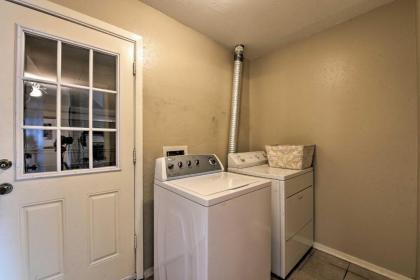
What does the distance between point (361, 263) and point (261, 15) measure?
247cm

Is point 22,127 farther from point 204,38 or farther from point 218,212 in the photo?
point 204,38

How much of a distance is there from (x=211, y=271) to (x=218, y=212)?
12.5 inches

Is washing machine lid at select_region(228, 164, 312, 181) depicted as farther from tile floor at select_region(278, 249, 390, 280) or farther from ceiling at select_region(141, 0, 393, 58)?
ceiling at select_region(141, 0, 393, 58)

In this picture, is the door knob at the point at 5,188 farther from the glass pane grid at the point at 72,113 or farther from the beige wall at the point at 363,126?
the beige wall at the point at 363,126

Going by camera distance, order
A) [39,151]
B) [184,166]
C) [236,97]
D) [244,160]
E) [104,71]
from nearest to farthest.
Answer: [39,151] → [104,71] → [184,166] → [244,160] → [236,97]

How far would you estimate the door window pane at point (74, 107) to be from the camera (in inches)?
49.3

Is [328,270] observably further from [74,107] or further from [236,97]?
[74,107]

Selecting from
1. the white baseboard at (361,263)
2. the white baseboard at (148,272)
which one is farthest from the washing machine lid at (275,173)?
the white baseboard at (148,272)

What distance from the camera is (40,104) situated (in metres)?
1.17

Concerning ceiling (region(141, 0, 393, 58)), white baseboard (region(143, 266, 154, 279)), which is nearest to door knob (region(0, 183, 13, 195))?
white baseboard (region(143, 266, 154, 279))

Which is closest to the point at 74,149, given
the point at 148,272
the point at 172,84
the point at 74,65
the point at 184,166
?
the point at 74,65

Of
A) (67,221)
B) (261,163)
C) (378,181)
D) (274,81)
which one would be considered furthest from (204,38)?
(378,181)

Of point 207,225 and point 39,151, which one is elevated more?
point 39,151

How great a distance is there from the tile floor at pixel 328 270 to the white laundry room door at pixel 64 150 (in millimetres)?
1469
